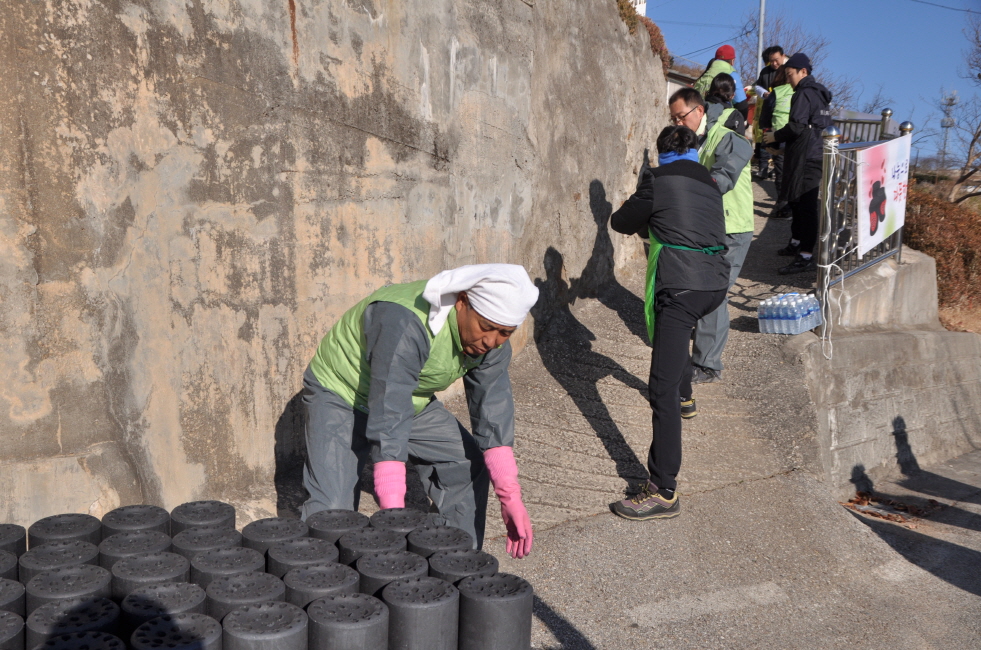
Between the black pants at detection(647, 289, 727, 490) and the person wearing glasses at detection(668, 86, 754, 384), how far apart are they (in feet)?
3.17

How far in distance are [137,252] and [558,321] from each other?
12.7 ft

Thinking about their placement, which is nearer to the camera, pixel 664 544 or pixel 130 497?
pixel 130 497

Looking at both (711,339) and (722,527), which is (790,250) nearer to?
(711,339)

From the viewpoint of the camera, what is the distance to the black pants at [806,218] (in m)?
7.71

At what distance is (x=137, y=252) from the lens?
3.69m

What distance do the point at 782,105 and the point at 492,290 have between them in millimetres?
6639

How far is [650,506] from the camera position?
14.5 ft

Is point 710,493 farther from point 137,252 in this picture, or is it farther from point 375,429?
point 137,252

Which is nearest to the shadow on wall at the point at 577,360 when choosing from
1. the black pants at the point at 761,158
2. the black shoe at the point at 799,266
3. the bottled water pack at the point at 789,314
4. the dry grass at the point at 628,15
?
the bottled water pack at the point at 789,314

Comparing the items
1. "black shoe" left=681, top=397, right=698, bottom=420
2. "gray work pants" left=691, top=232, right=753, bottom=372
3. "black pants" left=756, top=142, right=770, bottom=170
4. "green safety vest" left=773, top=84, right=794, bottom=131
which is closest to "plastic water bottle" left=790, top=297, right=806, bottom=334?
"gray work pants" left=691, top=232, right=753, bottom=372

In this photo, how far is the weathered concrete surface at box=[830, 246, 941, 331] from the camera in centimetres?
681

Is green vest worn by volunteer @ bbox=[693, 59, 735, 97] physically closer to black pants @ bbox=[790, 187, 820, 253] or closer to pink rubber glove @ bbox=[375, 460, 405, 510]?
black pants @ bbox=[790, 187, 820, 253]

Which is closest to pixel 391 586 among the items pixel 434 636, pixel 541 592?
pixel 434 636

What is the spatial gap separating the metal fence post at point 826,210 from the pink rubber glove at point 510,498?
12.9ft
